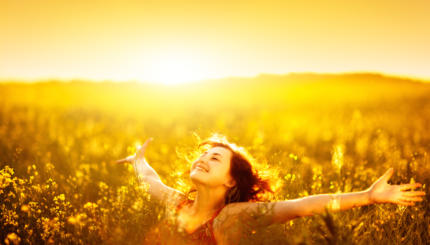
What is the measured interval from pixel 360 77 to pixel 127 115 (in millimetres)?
26753

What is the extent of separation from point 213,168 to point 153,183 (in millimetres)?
783

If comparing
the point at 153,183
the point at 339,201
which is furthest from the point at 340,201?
the point at 153,183

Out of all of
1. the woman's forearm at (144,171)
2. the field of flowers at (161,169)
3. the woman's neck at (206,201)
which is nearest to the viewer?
the field of flowers at (161,169)

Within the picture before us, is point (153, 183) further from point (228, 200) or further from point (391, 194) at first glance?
point (391, 194)

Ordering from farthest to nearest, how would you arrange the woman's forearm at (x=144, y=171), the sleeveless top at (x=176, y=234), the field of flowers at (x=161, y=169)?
the woman's forearm at (x=144, y=171) → the field of flowers at (x=161, y=169) → the sleeveless top at (x=176, y=234)

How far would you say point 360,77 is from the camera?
1318 inches

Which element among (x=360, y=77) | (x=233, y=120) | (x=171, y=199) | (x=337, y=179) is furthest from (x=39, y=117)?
(x=360, y=77)

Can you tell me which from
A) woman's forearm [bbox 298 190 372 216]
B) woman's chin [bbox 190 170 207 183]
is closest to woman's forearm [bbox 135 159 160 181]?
woman's chin [bbox 190 170 207 183]

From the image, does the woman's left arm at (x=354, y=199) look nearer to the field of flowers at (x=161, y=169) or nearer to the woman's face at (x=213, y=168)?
the field of flowers at (x=161, y=169)

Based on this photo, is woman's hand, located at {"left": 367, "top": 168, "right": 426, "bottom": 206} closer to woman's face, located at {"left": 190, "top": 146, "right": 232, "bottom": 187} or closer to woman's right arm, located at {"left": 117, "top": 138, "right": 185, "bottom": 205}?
woman's face, located at {"left": 190, "top": 146, "right": 232, "bottom": 187}

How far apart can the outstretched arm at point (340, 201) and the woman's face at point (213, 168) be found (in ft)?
1.42

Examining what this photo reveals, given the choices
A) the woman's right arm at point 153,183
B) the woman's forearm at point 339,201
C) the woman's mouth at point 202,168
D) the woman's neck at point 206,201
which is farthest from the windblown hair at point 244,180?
the woman's forearm at point 339,201

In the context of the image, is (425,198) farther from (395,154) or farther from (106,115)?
(106,115)

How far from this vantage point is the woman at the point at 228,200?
268 cm
